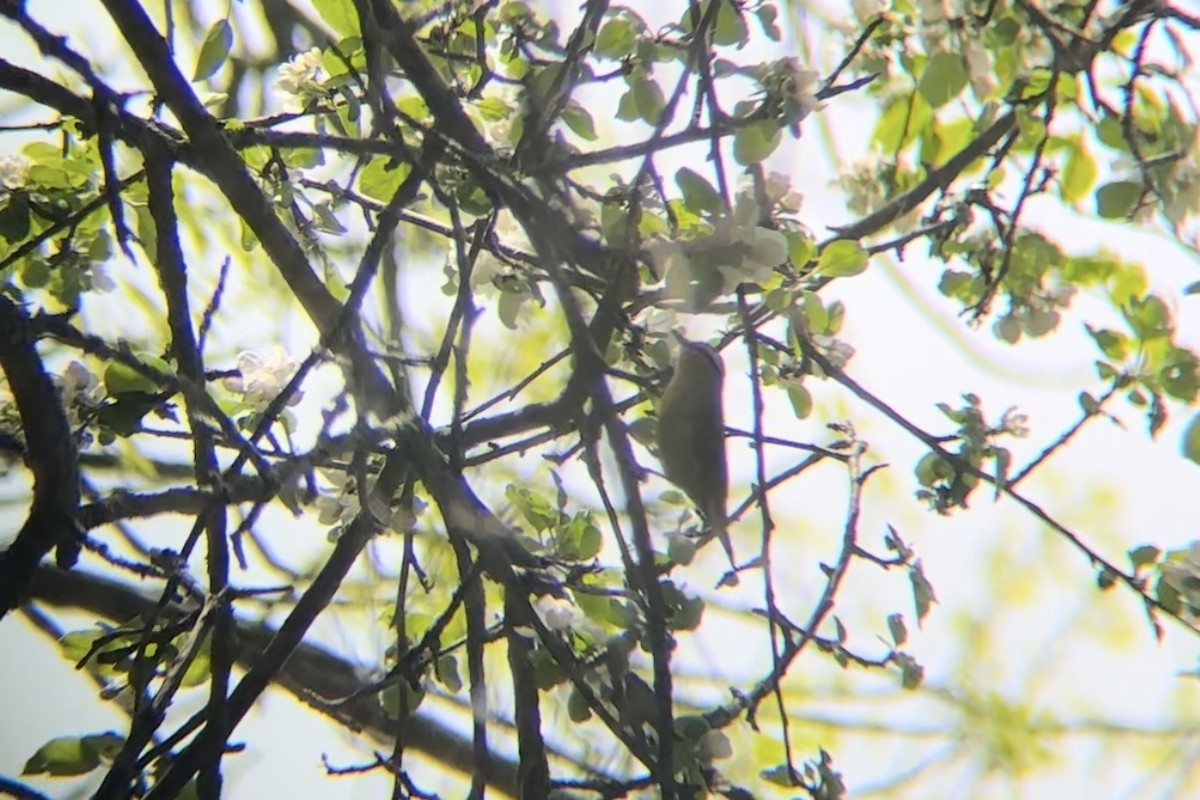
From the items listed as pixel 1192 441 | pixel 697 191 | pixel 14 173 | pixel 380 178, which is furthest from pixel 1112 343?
pixel 14 173

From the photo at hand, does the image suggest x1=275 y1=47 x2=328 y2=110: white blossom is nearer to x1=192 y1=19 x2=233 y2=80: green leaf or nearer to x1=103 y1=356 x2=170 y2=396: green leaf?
x1=192 y1=19 x2=233 y2=80: green leaf

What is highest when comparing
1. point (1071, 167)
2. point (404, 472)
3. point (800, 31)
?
point (800, 31)

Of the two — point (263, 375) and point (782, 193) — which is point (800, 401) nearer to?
point (782, 193)

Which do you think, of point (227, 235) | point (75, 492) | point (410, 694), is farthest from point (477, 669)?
point (227, 235)

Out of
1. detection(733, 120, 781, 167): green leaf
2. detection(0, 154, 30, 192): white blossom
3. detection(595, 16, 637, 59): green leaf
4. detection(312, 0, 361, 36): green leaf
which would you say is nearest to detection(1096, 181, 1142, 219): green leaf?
detection(733, 120, 781, 167): green leaf

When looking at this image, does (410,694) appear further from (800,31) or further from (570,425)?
(800,31)
